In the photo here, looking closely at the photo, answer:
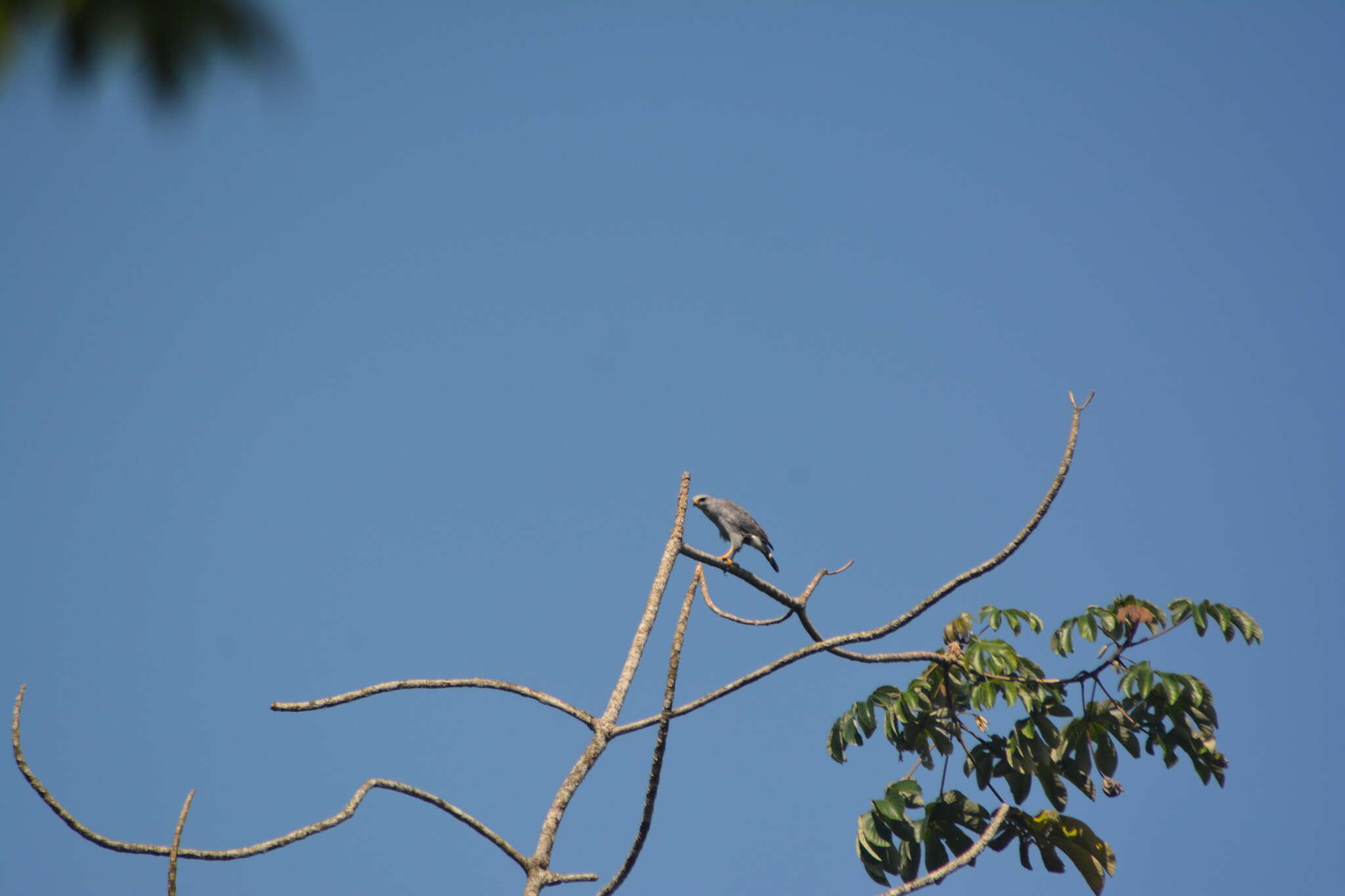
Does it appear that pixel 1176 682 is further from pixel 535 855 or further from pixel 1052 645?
pixel 535 855

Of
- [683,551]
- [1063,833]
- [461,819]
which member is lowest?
[461,819]

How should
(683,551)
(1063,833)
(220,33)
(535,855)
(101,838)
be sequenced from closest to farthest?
(220,33), (101,838), (535,855), (683,551), (1063,833)

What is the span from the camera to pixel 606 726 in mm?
4957

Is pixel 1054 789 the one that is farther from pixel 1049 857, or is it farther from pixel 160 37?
pixel 160 37

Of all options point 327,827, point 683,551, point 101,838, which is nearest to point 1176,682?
point 683,551

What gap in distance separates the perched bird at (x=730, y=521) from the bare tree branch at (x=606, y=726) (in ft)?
21.0

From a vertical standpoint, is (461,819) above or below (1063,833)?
below

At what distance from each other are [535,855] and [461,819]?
39 centimetres

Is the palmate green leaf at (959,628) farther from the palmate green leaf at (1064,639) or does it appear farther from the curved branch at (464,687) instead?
the curved branch at (464,687)

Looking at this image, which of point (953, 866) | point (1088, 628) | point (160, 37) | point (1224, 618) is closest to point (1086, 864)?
point (1088, 628)

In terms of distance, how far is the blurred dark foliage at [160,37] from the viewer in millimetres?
2318

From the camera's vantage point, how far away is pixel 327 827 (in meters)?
4.45

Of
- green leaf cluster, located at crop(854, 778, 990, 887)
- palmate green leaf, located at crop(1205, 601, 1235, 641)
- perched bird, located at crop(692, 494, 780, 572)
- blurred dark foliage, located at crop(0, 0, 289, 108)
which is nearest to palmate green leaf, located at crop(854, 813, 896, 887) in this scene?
green leaf cluster, located at crop(854, 778, 990, 887)

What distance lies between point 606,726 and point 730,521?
285 inches
